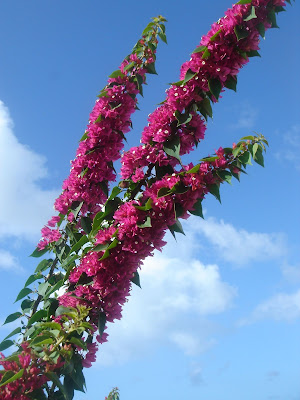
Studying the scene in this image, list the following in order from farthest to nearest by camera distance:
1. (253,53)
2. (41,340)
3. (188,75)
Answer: (253,53), (188,75), (41,340)

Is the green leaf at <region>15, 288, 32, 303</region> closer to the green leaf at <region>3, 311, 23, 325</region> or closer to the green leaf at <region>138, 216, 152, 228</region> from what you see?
the green leaf at <region>3, 311, 23, 325</region>

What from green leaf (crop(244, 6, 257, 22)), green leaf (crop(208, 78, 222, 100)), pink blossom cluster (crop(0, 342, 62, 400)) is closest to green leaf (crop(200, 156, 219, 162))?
green leaf (crop(208, 78, 222, 100))

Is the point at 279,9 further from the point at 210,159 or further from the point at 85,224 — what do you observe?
the point at 85,224

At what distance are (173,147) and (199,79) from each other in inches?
27.4

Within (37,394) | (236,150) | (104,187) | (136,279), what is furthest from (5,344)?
(236,150)

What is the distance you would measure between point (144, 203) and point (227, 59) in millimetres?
1548

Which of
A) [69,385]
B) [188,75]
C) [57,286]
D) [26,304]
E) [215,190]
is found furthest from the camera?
[26,304]

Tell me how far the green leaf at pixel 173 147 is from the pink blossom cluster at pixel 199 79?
4 centimetres

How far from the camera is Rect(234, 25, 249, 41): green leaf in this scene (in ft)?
12.8

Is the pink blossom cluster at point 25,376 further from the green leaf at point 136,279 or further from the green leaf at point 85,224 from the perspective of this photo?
the green leaf at point 85,224

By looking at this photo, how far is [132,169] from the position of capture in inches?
159

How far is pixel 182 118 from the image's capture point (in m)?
3.95

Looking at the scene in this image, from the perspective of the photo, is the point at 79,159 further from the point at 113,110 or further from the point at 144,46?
the point at 144,46

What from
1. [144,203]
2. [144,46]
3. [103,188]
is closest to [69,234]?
[103,188]
